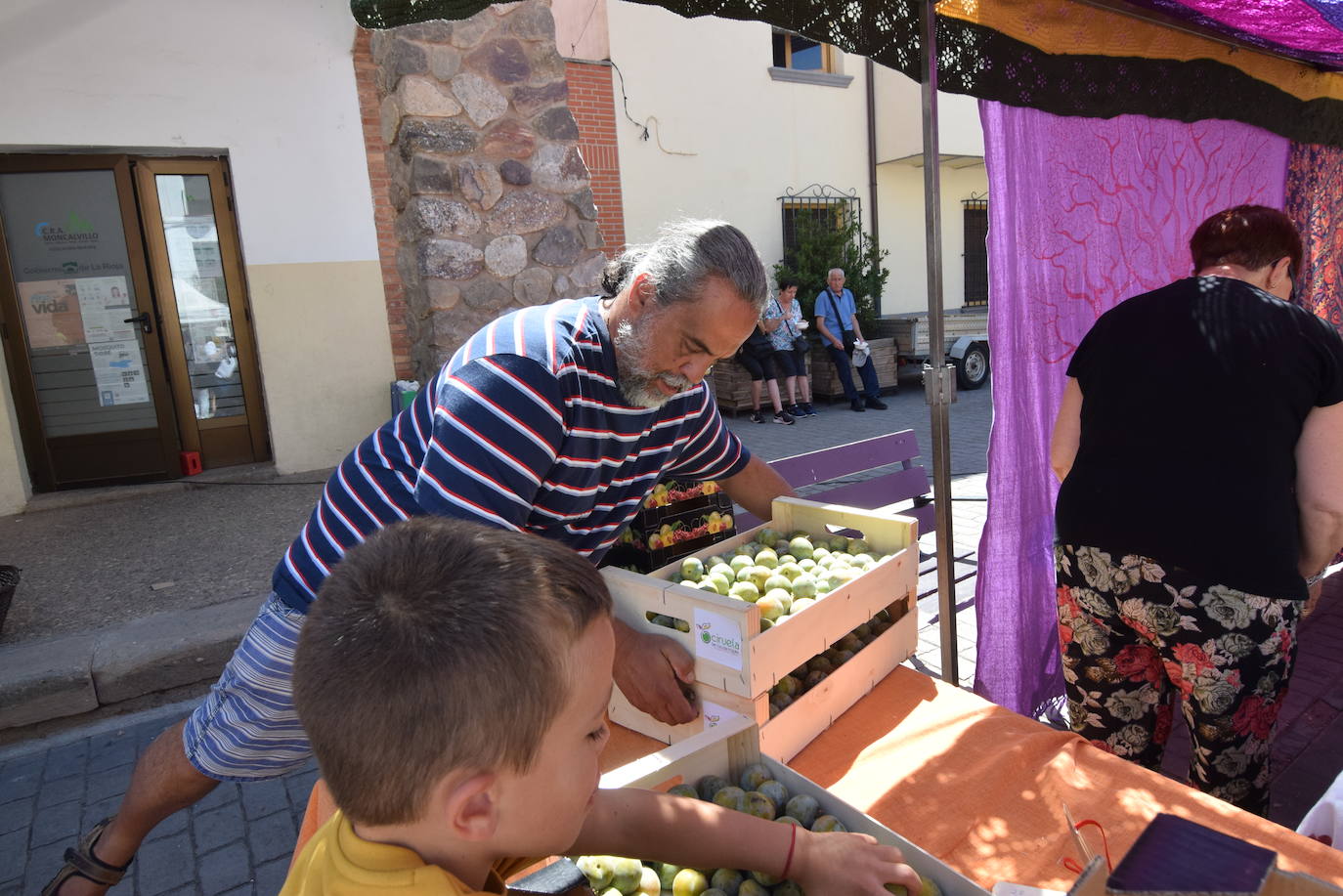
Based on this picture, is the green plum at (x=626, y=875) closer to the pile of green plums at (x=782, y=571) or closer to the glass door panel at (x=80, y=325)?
the pile of green plums at (x=782, y=571)

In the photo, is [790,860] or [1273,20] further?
[1273,20]

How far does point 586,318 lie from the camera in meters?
1.76

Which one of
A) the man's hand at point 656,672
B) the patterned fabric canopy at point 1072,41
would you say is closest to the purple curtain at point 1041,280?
the patterned fabric canopy at point 1072,41

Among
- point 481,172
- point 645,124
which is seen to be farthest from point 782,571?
point 645,124

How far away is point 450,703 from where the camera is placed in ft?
2.60

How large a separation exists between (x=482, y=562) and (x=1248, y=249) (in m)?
2.24

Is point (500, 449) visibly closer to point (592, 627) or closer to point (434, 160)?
point (592, 627)

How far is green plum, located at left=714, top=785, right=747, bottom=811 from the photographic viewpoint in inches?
52.8

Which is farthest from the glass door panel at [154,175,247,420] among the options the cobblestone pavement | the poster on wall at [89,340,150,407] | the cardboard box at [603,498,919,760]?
the cardboard box at [603,498,919,760]

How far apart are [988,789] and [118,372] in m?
6.86

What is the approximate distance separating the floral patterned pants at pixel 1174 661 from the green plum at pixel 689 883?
1.41 metres

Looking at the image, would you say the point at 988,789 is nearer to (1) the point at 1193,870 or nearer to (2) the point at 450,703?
(1) the point at 1193,870

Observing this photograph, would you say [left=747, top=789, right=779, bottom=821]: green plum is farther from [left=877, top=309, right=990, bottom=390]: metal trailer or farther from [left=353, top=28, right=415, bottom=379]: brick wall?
[left=877, top=309, right=990, bottom=390]: metal trailer

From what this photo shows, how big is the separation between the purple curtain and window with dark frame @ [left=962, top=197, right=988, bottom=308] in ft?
35.8
